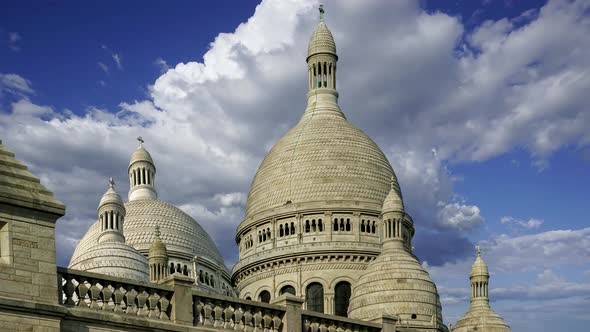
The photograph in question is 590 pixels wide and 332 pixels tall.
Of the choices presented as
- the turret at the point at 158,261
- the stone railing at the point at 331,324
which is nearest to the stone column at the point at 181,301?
the stone railing at the point at 331,324

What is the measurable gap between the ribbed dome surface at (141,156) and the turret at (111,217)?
53.6 feet

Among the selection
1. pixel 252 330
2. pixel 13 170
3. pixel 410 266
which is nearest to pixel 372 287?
pixel 410 266

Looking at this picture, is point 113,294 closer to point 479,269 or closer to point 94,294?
point 94,294

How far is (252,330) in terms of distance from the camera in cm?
1888

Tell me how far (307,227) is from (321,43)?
15.4 metres

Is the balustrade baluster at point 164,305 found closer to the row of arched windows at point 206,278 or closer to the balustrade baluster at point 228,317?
the balustrade baluster at point 228,317

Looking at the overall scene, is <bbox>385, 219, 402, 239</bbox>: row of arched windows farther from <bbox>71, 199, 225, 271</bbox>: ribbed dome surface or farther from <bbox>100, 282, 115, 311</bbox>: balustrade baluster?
<bbox>100, 282, 115, 311</bbox>: balustrade baluster

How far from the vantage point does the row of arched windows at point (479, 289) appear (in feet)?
232

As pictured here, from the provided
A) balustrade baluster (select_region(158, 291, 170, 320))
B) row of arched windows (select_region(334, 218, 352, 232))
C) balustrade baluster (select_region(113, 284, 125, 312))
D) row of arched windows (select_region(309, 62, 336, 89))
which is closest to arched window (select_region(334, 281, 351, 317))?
row of arched windows (select_region(334, 218, 352, 232))

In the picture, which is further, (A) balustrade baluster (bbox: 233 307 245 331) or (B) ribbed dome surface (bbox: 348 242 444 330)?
(B) ribbed dome surface (bbox: 348 242 444 330)

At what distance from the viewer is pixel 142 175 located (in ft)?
296

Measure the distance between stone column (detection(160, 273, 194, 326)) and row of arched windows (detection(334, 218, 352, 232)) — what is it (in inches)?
2248

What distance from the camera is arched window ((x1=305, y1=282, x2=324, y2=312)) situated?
2854 inches

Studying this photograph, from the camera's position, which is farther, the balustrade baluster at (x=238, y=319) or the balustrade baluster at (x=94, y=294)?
the balustrade baluster at (x=238, y=319)
